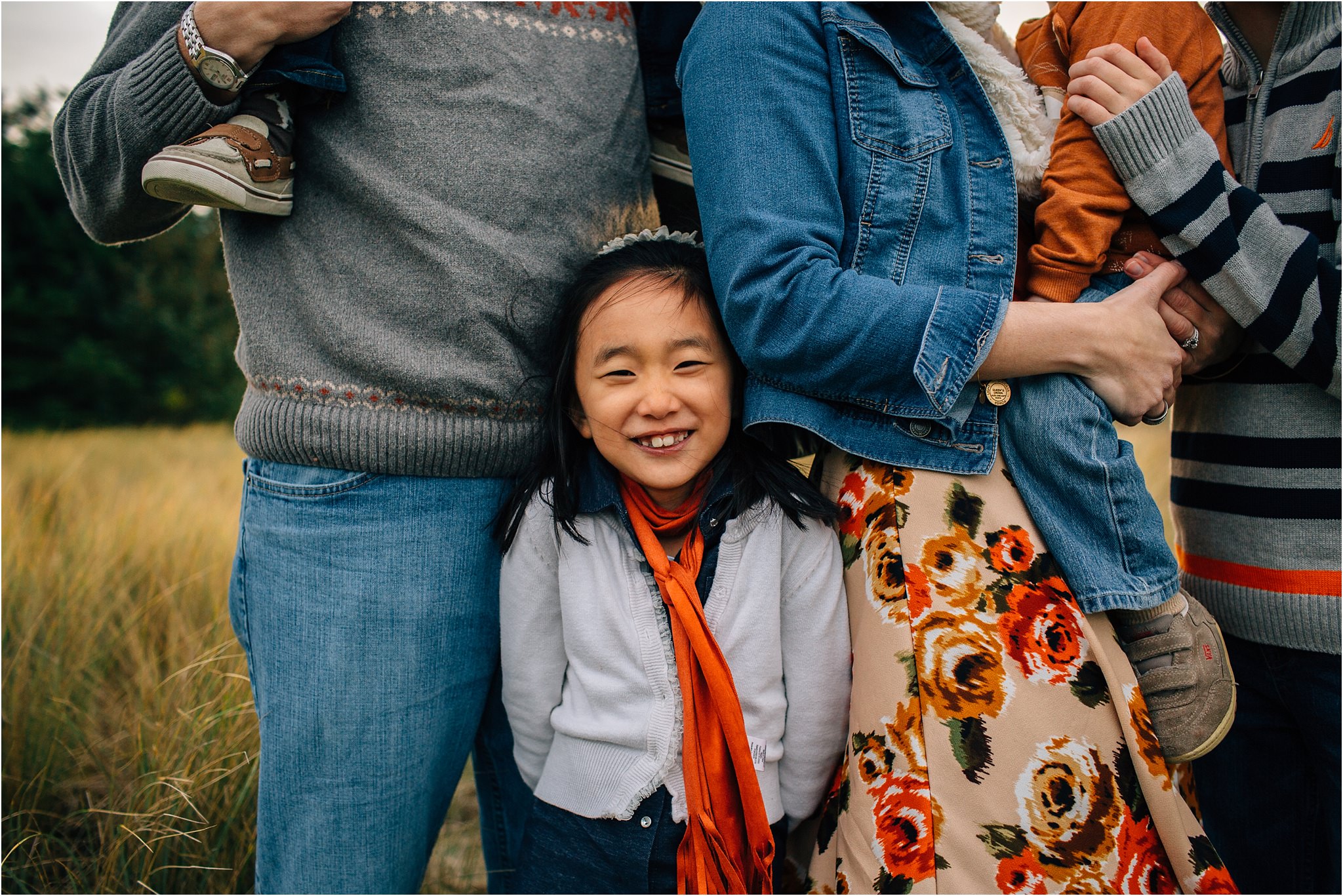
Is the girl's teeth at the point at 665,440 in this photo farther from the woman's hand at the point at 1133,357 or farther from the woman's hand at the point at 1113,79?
the woman's hand at the point at 1113,79

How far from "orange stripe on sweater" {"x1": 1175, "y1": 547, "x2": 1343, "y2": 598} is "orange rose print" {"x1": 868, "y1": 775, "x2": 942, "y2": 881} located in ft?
2.70

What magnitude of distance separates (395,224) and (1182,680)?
61.3 inches

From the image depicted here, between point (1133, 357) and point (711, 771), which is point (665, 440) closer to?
point (711, 771)

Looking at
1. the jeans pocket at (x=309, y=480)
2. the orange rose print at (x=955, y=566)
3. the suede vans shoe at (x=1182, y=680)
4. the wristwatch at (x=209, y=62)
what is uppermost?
the wristwatch at (x=209, y=62)

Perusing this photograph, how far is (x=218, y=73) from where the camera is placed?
1377 millimetres

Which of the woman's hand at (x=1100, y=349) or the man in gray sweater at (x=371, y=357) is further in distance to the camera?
the man in gray sweater at (x=371, y=357)

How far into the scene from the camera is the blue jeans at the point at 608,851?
Answer: 1503mm

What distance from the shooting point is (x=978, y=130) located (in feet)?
4.73

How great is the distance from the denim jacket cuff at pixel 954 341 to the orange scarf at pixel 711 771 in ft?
1.86

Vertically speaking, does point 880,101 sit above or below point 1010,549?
above

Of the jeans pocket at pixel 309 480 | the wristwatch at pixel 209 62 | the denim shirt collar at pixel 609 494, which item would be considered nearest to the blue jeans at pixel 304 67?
the wristwatch at pixel 209 62

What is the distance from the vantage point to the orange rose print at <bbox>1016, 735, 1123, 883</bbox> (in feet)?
3.87

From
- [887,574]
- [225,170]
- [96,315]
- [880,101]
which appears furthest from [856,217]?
[96,315]

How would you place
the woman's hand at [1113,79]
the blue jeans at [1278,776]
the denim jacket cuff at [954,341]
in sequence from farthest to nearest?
the blue jeans at [1278,776], the woman's hand at [1113,79], the denim jacket cuff at [954,341]
